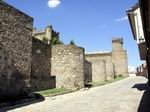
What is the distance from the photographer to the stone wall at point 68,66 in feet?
65.9

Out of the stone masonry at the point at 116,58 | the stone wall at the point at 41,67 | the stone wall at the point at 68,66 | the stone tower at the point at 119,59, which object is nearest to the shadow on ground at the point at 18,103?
the stone wall at the point at 41,67

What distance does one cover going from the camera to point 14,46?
12984 mm

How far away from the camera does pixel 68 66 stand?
67.0ft

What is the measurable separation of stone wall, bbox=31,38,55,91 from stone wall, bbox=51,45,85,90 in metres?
0.55

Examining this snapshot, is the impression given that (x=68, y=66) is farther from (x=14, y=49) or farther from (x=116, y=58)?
(x=116, y=58)

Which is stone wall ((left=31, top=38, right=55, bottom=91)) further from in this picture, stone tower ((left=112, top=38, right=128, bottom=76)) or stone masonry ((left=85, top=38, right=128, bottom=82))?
stone tower ((left=112, top=38, right=128, bottom=76))

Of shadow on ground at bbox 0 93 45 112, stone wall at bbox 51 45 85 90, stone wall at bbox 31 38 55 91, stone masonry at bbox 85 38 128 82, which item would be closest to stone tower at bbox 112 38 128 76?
stone masonry at bbox 85 38 128 82

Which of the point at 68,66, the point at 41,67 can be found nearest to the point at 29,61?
the point at 41,67

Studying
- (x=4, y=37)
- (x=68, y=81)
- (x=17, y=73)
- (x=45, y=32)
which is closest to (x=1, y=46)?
(x=4, y=37)

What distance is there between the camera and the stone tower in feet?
176

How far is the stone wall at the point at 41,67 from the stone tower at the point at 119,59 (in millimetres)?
35529

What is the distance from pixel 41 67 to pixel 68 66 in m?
2.56

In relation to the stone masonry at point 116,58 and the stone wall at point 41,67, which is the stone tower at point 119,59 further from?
the stone wall at point 41,67

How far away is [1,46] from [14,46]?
116cm
